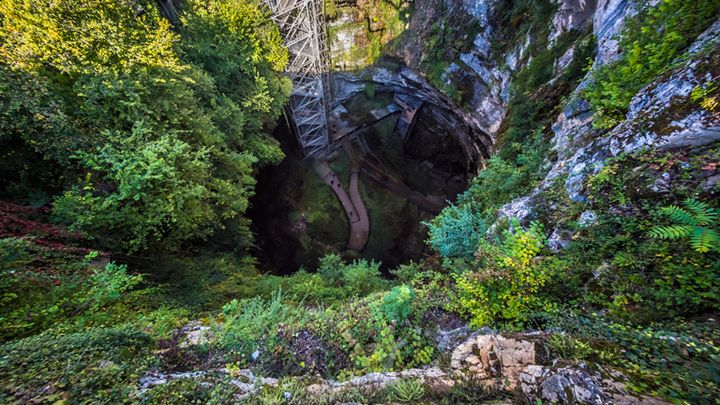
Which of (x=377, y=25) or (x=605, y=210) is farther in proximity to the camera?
→ (x=377, y=25)

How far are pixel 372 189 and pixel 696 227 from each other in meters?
15.0

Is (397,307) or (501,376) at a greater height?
(397,307)

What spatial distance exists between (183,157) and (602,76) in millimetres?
8629

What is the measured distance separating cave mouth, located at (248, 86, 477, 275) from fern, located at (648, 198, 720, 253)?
11721 mm

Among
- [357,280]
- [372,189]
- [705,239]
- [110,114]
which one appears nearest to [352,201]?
[372,189]

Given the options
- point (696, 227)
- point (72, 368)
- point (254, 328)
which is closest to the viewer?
point (696, 227)

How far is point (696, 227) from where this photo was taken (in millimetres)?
2436

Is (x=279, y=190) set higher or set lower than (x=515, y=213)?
higher

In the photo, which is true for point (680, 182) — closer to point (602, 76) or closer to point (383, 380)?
point (602, 76)

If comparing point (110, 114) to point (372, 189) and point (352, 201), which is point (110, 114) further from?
point (372, 189)

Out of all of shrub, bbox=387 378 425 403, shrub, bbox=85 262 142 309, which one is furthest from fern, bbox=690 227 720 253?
shrub, bbox=85 262 142 309

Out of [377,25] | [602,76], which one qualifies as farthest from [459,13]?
[602,76]

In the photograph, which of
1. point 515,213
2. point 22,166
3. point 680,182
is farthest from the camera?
point 22,166

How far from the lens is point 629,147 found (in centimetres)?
357
